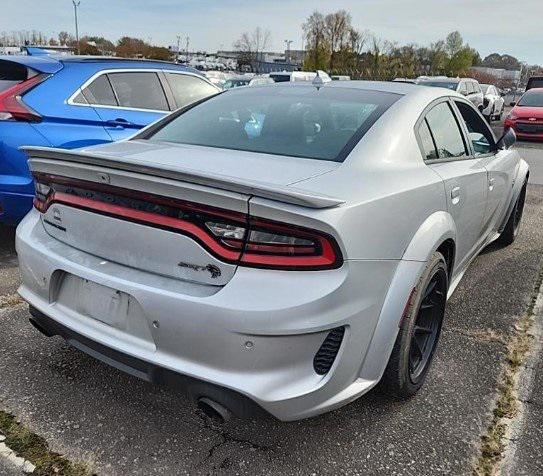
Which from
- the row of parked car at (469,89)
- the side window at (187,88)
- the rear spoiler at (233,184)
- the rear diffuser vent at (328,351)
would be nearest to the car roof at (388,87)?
the rear spoiler at (233,184)

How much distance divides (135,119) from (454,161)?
293 cm

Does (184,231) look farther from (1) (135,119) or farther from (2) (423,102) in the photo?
(1) (135,119)

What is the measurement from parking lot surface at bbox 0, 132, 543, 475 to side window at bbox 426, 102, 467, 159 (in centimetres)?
113

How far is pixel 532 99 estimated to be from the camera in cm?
Answer: 1563

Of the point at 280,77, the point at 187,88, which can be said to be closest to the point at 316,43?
the point at 280,77

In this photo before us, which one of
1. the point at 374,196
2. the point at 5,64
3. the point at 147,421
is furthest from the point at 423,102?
the point at 5,64

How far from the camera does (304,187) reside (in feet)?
6.39

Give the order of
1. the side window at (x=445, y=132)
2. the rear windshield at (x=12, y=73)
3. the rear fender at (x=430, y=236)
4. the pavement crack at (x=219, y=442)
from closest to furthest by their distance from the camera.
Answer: the pavement crack at (x=219, y=442) → the rear fender at (x=430, y=236) → the side window at (x=445, y=132) → the rear windshield at (x=12, y=73)

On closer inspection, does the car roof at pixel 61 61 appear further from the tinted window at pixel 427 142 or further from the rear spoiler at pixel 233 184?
the tinted window at pixel 427 142

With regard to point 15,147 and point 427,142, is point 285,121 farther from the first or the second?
point 15,147

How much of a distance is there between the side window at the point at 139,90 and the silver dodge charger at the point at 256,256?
91.4 inches

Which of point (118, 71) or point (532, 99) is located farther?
point (532, 99)

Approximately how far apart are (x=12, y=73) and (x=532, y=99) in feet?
49.6

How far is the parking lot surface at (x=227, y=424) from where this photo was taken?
214 cm
